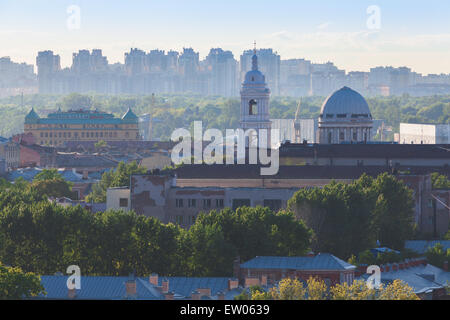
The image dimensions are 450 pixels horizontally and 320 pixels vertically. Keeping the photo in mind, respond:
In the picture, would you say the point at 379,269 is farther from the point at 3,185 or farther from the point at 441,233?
the point at 3,185

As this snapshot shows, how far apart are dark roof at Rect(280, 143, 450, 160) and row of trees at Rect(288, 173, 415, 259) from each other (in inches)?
829

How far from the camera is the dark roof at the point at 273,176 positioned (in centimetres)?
6975

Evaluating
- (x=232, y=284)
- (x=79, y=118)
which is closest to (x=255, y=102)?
(x=232, y=284)

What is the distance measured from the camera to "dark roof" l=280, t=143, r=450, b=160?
84.2 m

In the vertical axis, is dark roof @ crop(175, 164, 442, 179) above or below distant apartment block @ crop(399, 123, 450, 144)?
above

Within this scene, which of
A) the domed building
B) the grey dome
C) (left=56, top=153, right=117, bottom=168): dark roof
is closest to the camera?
the domed building

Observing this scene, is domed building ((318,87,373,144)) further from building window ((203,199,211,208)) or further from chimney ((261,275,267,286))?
chimney ((261,275,267,286))

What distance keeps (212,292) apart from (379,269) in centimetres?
893

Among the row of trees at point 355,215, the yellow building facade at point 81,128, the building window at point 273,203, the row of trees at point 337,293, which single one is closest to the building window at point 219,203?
the building window at point 273,203

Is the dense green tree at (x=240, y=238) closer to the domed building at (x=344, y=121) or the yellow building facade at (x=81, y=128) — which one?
the domed building at (x=344, y=121)

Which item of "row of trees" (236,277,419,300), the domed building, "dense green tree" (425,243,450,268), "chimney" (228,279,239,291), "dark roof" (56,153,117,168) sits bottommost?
"dark roof" (56,153,117,168)

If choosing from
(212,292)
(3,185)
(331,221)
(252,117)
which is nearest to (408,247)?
(331,221)

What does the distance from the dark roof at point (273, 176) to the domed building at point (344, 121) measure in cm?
2840

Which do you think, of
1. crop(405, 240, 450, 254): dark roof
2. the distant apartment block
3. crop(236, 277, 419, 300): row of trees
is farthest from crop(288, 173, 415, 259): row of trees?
the distant apartment block
